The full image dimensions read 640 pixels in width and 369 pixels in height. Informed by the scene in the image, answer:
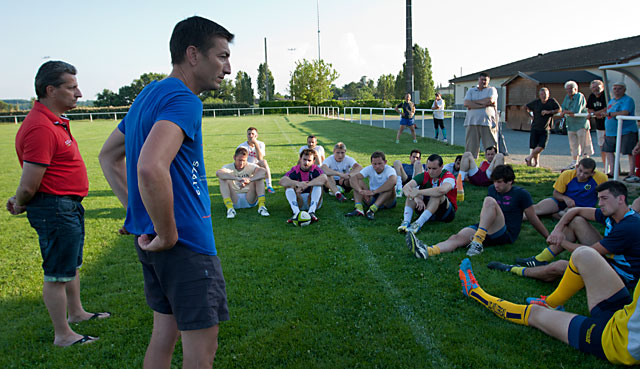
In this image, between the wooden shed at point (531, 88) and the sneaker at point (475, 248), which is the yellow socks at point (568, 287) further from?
the wooden shed at point (531, 88)

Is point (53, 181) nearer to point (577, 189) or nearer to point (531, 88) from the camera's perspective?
point (577, 189)

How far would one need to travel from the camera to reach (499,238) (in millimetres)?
5336

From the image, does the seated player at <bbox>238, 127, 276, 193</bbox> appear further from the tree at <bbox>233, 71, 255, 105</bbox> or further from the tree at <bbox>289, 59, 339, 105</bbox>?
the tree at <bbox>233, 71, 255, 105</bbox>

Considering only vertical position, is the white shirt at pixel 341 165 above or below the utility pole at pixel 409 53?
below

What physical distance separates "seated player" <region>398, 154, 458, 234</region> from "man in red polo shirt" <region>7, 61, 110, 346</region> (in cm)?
413

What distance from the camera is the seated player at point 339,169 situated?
8.09 meters

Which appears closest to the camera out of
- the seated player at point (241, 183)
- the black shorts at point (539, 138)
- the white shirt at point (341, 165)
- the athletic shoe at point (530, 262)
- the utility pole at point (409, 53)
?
the athletic shoe at point (530, 262)

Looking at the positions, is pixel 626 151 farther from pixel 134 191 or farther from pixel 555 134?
pixel 555 134

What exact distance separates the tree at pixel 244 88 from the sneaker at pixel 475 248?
8931 cm

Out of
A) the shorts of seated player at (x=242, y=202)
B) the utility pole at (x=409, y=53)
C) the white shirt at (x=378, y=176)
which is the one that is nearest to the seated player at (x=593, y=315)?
the white shirt at (x=378, y=176)

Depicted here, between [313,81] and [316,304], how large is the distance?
63.9 meters

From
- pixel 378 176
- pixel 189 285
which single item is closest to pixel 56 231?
pixel 189 285

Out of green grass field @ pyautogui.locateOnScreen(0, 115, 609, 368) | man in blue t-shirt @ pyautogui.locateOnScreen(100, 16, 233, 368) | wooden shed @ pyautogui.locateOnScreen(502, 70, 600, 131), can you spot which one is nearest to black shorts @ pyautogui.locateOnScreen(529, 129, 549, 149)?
green grass field @ pyautogui.locateOnScreen(0, 115, 609, 368)

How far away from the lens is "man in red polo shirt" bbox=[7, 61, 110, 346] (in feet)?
9.89
